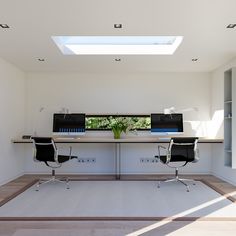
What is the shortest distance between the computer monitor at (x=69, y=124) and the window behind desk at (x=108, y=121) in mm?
379

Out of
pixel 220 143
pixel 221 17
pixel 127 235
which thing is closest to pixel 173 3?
pixel 221 17

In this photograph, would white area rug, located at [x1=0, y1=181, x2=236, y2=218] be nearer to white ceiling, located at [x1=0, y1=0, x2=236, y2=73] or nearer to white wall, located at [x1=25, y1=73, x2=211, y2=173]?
white wall, located at [x1=25, y1=73, x2=211, y2=173]

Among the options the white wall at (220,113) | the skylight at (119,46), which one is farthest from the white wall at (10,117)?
the white wall at (220,113)

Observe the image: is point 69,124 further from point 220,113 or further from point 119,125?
point 220,113

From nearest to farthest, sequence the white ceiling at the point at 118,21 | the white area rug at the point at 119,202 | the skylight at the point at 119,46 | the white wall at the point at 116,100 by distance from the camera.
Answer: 1. the white ceiling at the point at 118,21
2. the white area rug at the point at 119,202
3. the skylight at the point at 119,46
4. the white wall at the point at 116,100

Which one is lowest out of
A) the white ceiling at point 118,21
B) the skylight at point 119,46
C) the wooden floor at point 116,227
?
the wooden floor at point 116,227

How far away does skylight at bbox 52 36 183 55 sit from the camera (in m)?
4.84

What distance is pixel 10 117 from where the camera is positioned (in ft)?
18.6

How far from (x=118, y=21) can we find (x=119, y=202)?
2391 millimetres

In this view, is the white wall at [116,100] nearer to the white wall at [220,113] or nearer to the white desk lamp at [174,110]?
the white desk lamp at [174,110]

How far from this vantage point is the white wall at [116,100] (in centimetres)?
652

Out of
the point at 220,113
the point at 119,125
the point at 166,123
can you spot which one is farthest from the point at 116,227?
the point at 220,113

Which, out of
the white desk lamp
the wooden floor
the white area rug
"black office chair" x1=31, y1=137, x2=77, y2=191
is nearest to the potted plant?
the white desk lamp

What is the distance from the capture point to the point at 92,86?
6551 mm
